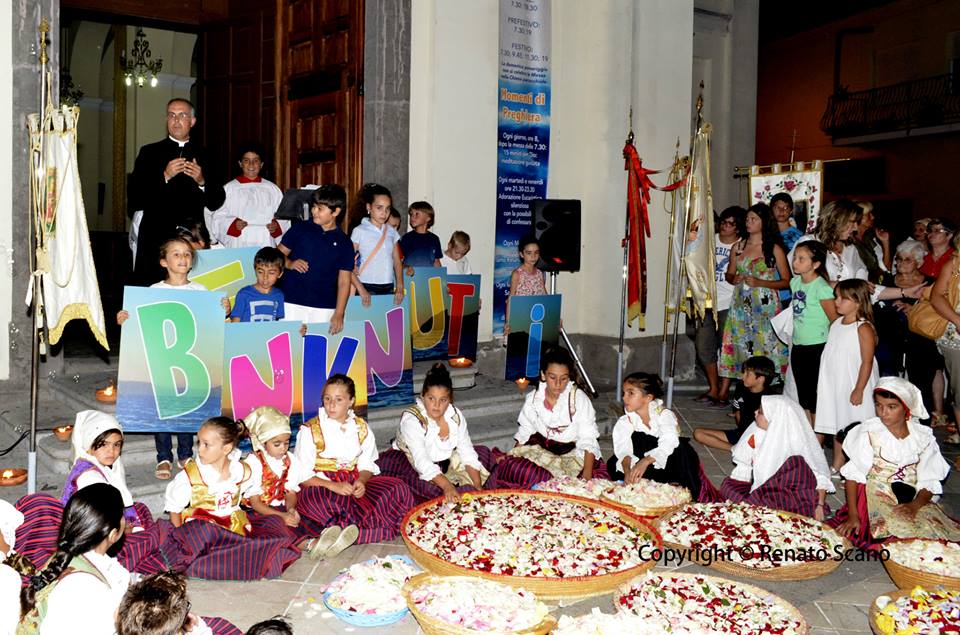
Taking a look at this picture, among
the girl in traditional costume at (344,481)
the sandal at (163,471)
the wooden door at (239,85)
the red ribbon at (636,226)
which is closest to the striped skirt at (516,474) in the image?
the girl in traditional costume at (344,481)

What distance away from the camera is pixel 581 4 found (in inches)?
392

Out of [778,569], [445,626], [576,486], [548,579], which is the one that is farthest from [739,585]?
[576,486]

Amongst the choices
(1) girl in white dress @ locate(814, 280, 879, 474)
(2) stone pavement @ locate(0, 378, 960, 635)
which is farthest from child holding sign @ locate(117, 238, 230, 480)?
(1) girl in white dress @ locate(814, 280, 879, 474)

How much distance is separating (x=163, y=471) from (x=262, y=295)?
129 centimetres

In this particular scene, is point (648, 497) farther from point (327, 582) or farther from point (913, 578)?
point (327, 582)

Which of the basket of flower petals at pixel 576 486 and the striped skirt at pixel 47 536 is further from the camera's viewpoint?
the basket of flower petals at pixel 576 486

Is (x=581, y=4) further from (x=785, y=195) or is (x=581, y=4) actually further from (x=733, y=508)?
(x=733, y=508)

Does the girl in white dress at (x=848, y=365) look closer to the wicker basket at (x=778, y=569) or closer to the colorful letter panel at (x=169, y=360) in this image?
the wicker basket at (x=778, y=569)

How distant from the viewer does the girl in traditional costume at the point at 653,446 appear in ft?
19.3

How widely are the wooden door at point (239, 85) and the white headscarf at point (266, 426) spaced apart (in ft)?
14.6

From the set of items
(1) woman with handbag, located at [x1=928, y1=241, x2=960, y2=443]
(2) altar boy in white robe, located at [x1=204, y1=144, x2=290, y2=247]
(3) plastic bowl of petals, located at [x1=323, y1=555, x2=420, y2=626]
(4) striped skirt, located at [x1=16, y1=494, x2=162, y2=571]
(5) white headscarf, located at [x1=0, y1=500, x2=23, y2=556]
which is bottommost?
(3) plastic bowl of petals, located at [x1=323, y1=555, x2=420, y2=626]

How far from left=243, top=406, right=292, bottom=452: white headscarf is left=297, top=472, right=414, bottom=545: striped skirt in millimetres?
383

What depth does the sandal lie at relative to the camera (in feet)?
17.9

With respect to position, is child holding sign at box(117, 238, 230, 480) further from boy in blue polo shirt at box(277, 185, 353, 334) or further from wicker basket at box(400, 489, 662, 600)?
wicker basket at box(400, 489, 662, 600)
